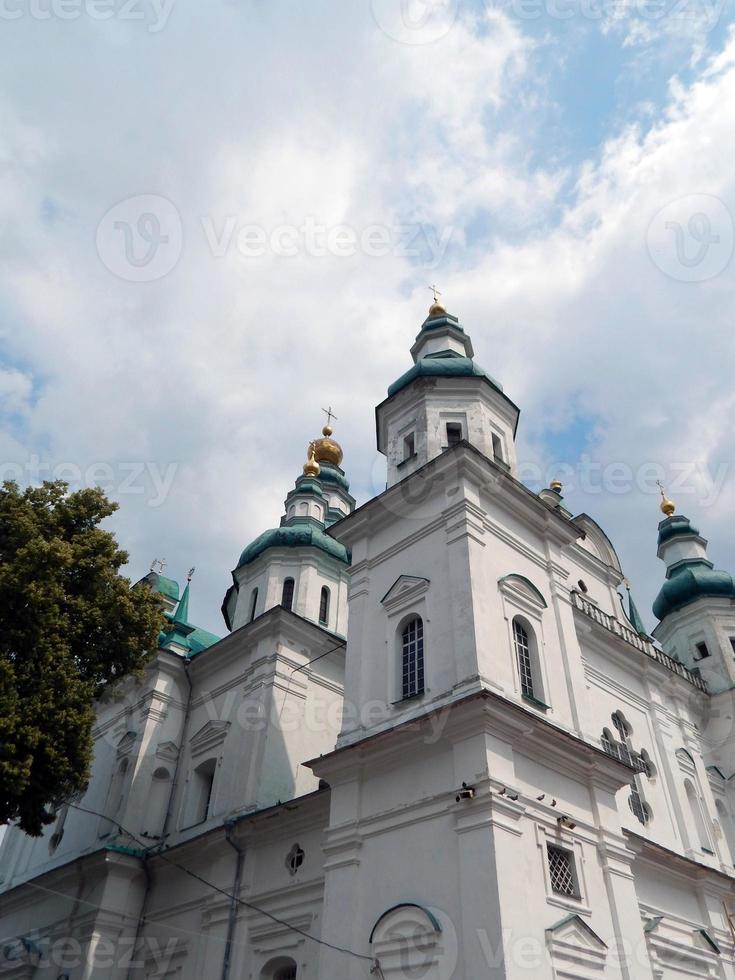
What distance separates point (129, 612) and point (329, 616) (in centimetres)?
958

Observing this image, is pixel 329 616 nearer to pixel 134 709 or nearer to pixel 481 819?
pixel 134 709

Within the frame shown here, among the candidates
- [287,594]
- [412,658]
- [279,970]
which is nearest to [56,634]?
[412,658]

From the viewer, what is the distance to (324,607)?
75.0ft

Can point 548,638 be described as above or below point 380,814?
above

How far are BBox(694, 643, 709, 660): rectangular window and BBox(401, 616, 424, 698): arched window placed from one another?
44.1 ft

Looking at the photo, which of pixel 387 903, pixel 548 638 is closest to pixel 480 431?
pixel 548 638

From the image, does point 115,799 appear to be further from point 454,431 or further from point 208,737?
point 454,431

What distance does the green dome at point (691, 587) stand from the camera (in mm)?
25078

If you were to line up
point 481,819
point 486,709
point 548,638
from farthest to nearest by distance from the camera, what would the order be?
point 548,638
point 486,709
point 481,819

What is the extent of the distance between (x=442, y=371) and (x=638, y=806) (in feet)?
34.2

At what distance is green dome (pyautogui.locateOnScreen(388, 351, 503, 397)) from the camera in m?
18.2

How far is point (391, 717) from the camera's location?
43.9 feet

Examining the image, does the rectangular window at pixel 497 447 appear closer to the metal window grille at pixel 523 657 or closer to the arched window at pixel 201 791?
the metal window grille at pixel 523 657

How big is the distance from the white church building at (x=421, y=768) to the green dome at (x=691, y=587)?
0.33 meters
